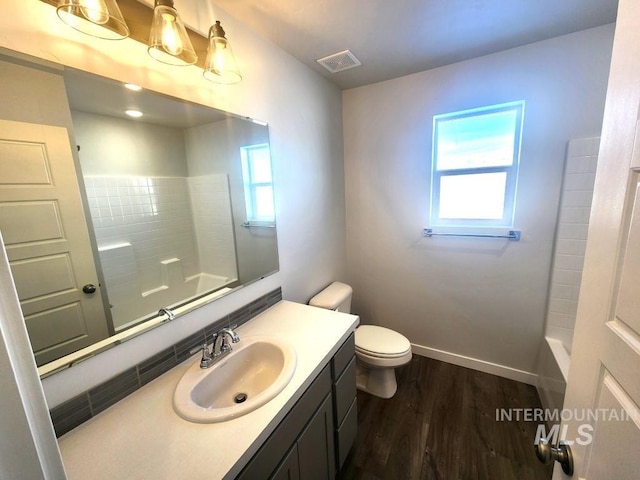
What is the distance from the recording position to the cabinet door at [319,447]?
1009 mm

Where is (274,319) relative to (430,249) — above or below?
below

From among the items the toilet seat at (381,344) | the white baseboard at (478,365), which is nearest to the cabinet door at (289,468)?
the toilet seat at (381,344)

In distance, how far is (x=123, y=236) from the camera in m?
1.03

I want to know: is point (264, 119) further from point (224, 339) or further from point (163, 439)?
point (163, 439)

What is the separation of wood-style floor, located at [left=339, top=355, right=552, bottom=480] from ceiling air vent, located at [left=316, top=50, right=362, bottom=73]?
2372 millimetres

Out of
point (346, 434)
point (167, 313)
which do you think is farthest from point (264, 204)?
point (346, 434)

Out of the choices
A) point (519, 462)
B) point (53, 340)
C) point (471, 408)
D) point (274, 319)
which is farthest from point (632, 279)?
point (471, 408)

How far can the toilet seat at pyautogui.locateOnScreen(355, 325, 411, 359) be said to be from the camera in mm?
1771

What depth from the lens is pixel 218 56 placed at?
1.09 metres

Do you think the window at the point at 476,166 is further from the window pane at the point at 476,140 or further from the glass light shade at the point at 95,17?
the glass light shade at the point at 95,17

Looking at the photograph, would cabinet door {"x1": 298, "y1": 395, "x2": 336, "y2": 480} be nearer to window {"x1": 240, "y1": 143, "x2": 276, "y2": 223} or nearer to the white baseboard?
window {"x1": 240, "y1": 143, "x2": 276, "y2": 223}

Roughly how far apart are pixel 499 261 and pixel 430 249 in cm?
47

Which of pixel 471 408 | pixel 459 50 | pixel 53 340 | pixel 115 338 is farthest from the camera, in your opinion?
pixel 471 408

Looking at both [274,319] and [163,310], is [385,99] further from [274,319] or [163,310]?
[163,310]
